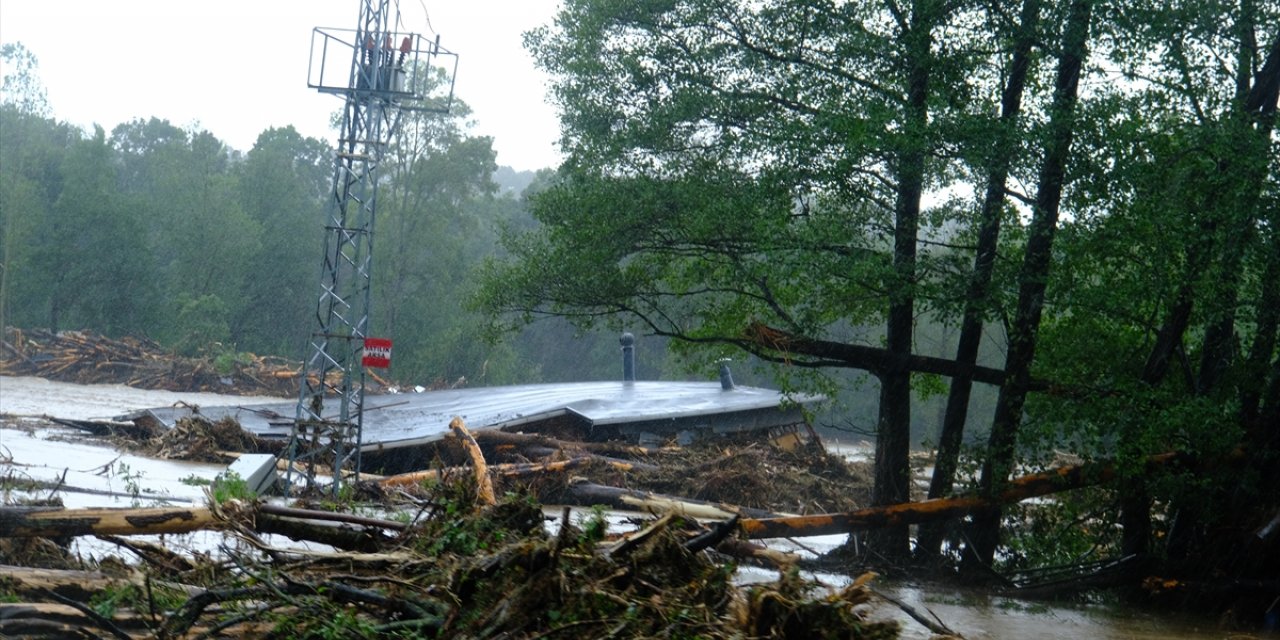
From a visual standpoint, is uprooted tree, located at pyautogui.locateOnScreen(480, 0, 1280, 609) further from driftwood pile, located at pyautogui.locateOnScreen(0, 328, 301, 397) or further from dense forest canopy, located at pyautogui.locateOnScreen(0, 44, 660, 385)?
dense forest canopy, located at pyautogui.locateOnScreen(0, 44, 660, 385)

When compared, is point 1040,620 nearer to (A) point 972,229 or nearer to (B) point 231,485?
(A) point 972,229

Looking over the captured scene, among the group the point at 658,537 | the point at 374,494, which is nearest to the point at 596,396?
the point at 374,494

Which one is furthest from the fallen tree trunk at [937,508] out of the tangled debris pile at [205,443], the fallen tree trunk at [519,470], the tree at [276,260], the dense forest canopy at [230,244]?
the tree at [276,260]

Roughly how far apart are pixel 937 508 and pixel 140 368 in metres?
34.5

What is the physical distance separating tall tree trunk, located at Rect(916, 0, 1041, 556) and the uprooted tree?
36 mm

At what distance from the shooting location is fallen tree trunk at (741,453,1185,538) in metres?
11.8

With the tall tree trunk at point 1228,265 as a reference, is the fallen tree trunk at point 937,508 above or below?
below

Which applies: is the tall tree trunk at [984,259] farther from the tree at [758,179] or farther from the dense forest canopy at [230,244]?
the dense forest canopy at [230,244]

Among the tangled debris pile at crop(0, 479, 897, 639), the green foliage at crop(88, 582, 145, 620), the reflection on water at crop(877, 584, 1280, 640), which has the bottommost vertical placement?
the reflection on water at crop(877, 584, 1280, 640)

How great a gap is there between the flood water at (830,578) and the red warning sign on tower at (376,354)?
266 cm

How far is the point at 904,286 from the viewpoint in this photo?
12516 millimetres

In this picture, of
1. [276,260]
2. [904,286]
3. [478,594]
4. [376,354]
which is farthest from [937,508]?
[276,260]

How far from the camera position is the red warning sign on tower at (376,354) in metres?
15.7

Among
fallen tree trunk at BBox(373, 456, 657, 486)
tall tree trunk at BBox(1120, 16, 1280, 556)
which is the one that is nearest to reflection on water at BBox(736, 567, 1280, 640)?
tall tree trunk at BBox(1120, 16, 1280, 556)
